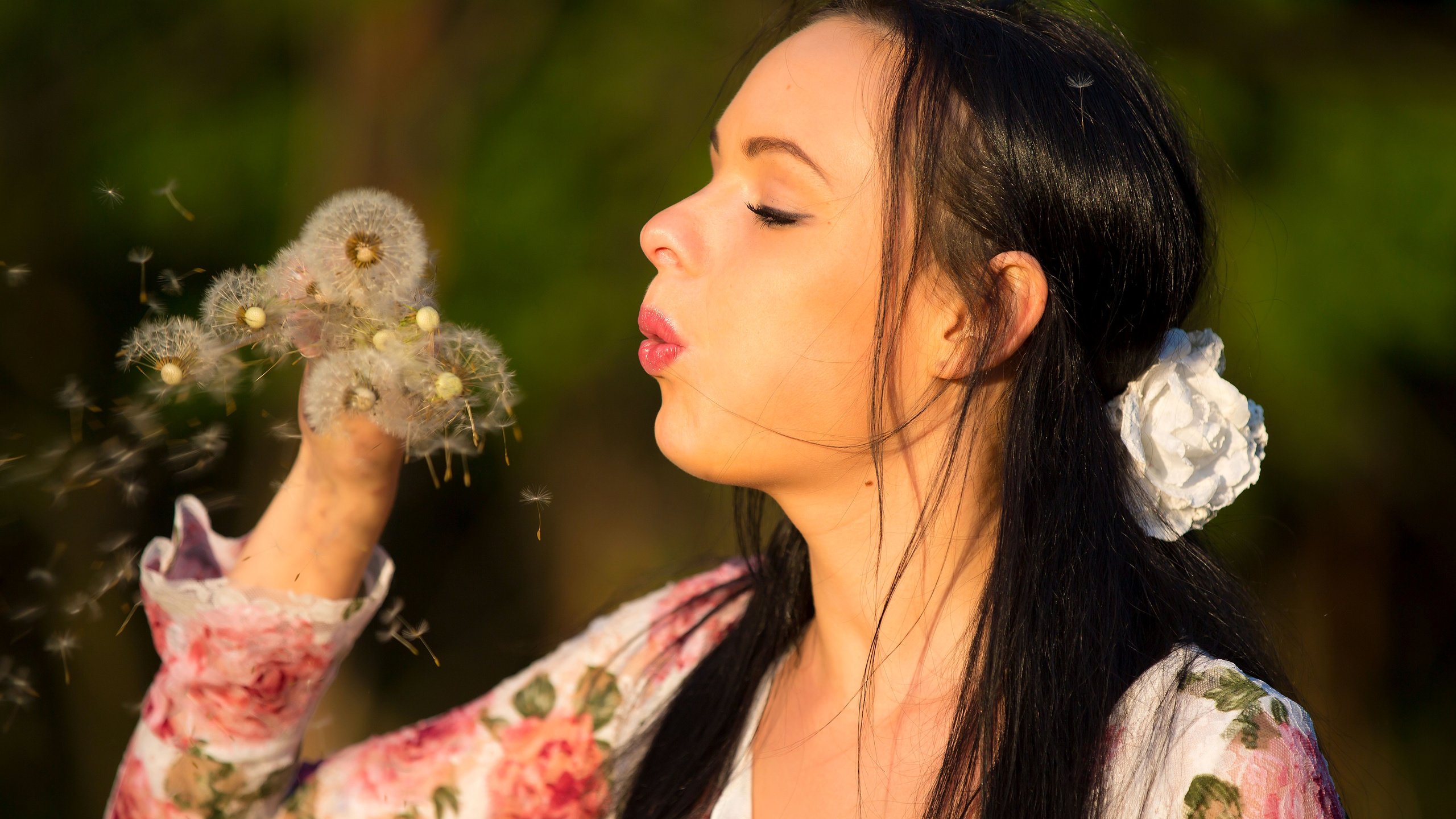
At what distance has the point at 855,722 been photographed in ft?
4.50

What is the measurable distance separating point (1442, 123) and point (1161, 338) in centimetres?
180

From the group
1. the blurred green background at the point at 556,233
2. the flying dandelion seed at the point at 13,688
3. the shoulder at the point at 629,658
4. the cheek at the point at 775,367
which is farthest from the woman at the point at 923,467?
the blurred green background at the point at 556,233

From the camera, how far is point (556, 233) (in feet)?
9.48

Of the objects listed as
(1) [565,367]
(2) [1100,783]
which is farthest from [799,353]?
(1) [565,367]

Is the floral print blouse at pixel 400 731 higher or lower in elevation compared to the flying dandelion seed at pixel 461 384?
lower

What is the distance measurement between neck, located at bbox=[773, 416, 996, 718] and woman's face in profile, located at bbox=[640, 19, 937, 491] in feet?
0.17

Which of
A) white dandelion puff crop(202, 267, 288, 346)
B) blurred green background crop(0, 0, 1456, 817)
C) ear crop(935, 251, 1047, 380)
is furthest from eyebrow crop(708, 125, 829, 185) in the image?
blurred green background crop(0, 0, 1456, 817)

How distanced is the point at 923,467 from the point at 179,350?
2.73 feet

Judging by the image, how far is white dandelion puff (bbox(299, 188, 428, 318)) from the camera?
1.25m

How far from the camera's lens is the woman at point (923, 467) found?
3.98 ft

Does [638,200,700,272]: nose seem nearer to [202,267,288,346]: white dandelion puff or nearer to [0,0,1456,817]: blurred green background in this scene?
[202,267,288,346]: white dandelion puff

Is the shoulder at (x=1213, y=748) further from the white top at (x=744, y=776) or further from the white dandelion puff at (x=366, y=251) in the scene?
the white dandelion puff at (x=366, y=251)

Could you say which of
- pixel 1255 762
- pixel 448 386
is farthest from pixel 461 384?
pixel 1255 762

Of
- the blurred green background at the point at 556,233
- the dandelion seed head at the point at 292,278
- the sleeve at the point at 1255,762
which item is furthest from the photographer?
the blurred green background at the point at 556,233
